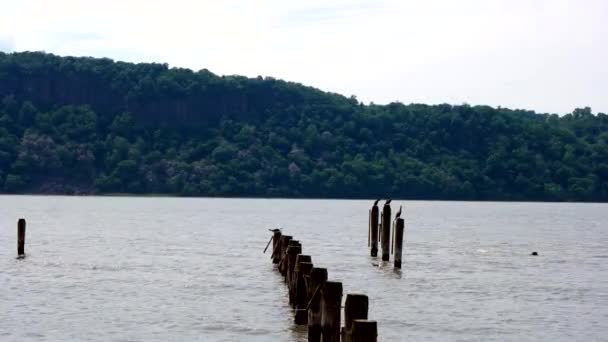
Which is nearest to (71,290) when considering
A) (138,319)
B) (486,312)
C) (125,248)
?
(138,319)

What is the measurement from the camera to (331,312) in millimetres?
21969

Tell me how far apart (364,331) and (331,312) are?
4.77 metres

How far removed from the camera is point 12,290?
127 feet

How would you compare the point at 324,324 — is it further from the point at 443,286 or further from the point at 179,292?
the point at 443,286

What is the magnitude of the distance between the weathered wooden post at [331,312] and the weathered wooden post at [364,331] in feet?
14.6

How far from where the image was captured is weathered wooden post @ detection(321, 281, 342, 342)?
71.6 feet

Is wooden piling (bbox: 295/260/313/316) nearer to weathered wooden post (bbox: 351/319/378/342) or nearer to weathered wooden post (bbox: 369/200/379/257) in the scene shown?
weathered wooden post (bbox: 351/319/378/342)

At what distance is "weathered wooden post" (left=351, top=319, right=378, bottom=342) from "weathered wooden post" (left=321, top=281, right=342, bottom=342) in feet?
14.6

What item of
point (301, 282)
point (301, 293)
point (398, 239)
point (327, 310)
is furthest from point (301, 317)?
point (398, 239)

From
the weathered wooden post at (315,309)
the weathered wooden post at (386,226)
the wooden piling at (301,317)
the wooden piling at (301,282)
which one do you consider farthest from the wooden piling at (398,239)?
the weathered wooden post at (315,309)

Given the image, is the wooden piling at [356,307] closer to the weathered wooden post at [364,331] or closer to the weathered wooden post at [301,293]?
the weathered wooden post at [364,331]

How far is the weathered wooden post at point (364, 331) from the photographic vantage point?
17.2 meters

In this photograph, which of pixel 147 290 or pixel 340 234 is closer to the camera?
pixel 147 290

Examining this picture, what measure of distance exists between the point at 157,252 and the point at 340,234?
30.2 metres
